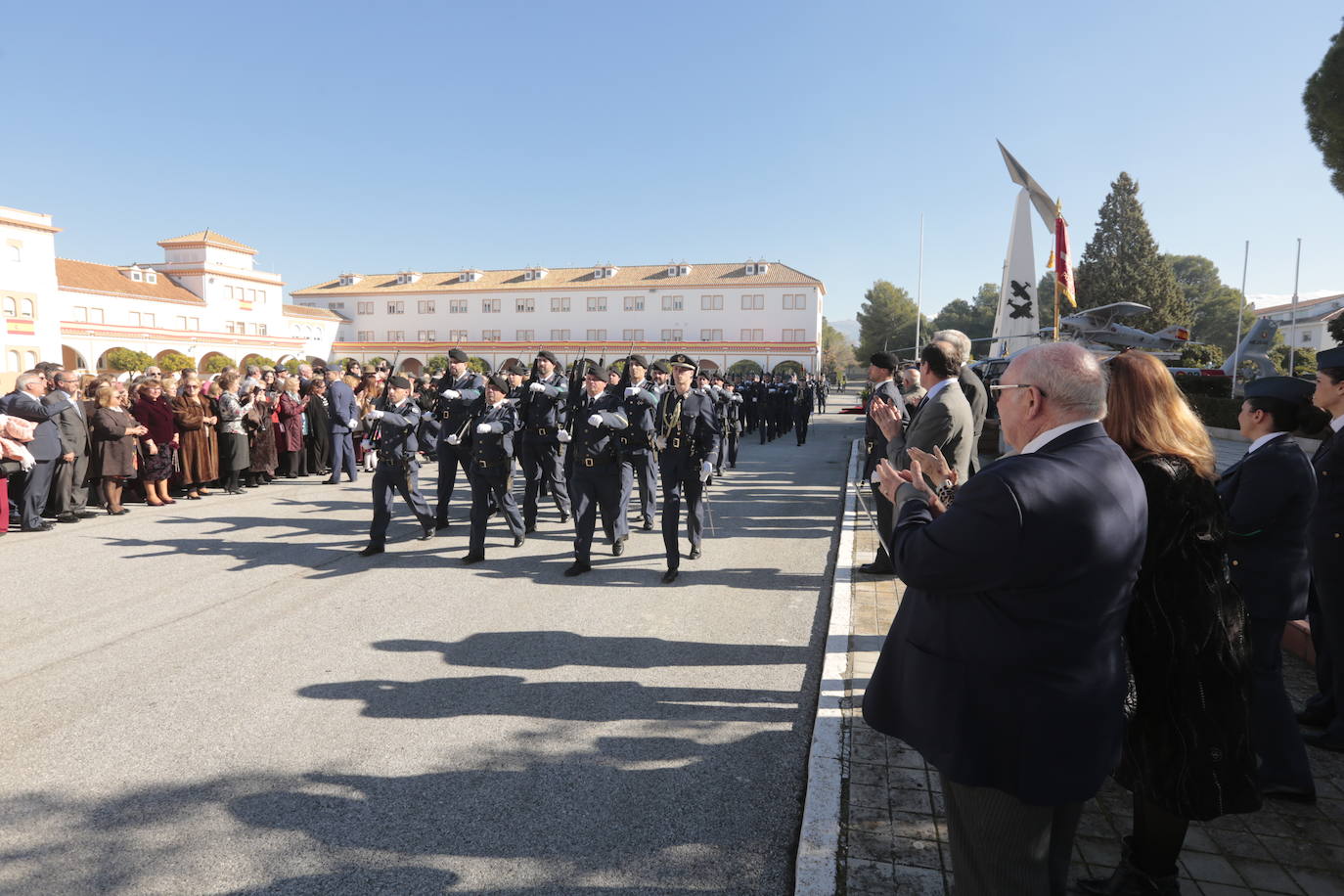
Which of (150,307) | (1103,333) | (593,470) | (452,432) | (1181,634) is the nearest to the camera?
(1181,634)

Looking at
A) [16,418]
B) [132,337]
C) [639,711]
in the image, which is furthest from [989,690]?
[132,337]

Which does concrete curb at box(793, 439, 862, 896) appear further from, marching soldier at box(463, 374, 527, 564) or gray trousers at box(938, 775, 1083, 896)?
marching soldier at box(463, 374, 527, 564)

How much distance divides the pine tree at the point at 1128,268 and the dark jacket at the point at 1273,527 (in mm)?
59955

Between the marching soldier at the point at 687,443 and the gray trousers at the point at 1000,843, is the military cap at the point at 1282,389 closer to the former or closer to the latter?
the gray trousers at the point at 1000,843

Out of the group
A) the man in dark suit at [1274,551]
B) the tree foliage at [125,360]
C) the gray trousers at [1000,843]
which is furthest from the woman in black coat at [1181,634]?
the tree foliage at [125,360]

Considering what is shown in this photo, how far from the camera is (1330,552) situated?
3496mm

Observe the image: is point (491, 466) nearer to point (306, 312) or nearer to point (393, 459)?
point (393, 459)

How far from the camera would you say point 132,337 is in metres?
59.7

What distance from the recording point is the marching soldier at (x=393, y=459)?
7.87 meters

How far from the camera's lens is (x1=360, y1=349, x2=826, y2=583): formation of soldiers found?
7.29 meters

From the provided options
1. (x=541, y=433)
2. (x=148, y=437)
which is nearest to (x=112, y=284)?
(x=148, y=437)

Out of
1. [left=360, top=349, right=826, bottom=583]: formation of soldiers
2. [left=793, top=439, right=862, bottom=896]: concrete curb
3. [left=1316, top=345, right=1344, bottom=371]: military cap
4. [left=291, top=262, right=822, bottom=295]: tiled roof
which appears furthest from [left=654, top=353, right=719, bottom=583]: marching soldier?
[left=291, top=262, right=822, bottom=295]: tiled roof

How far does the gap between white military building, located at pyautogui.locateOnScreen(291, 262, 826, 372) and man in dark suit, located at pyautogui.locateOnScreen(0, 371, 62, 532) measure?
187 feet

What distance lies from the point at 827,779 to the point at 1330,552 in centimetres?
261
